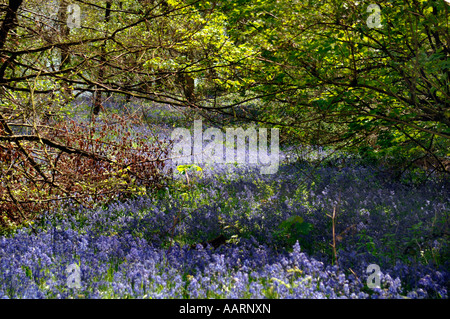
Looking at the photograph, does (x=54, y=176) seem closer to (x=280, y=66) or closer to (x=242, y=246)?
(x=242, y=246)

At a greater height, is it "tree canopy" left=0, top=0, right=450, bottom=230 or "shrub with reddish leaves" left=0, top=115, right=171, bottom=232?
"tree canopy" left=0, top=0, right=450, bottom=230

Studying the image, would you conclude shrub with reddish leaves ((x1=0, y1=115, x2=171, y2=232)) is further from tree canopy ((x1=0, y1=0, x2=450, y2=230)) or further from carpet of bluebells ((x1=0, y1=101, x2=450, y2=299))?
carpet of bluebells ((x1=0, y1=101, x2=450, y2=299))

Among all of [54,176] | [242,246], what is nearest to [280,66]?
[242,246]

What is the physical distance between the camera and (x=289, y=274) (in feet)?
12.3

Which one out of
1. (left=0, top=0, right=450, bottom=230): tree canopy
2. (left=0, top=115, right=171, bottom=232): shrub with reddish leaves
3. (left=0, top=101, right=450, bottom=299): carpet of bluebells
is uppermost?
(left=0, top=0, right=450, bottom=230): tree canopy

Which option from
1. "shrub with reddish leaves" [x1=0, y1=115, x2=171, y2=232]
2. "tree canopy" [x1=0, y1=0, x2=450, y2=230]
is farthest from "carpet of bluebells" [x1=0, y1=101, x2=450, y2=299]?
"tree canopy" [x1=0, y1=0, x2=450, y2=230]

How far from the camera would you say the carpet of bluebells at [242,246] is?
3.53m

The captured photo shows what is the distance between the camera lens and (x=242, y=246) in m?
4.54

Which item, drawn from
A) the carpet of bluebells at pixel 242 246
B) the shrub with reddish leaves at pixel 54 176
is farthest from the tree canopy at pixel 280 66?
the carpet of bluebells at pixel 242 246

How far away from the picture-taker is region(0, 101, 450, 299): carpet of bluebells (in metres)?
3.53

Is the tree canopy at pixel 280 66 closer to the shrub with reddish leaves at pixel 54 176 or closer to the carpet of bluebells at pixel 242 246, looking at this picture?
the shrub with reddish leaves at pixel 54 176
